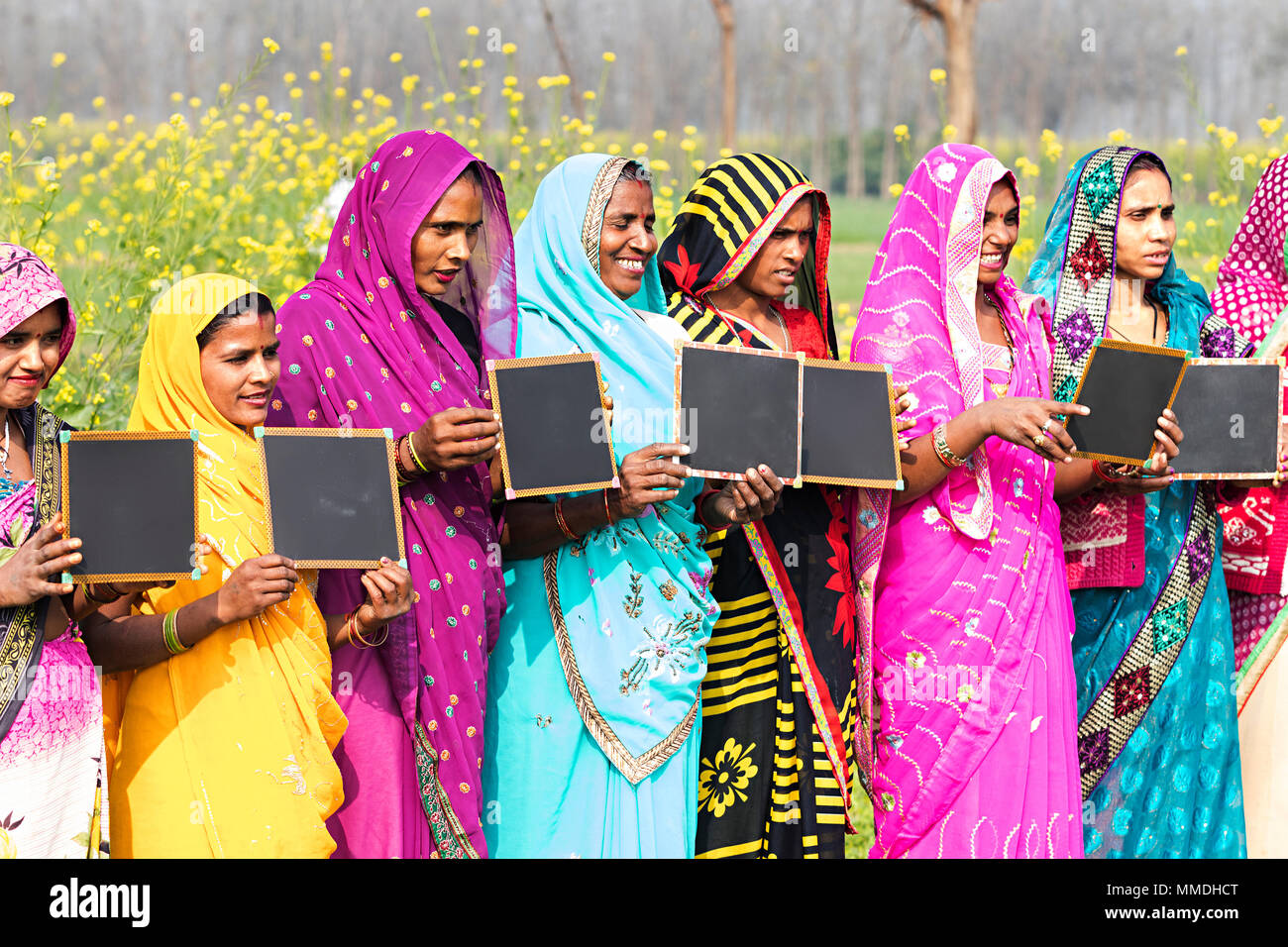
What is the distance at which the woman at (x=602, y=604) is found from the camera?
3.32 meters

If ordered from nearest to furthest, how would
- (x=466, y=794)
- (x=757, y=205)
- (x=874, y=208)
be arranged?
(x=466, y=794) → (x=757, y=205) → (x=874, y=208)

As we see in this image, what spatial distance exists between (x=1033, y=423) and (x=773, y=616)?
874mm

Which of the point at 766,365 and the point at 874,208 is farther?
the point at 874,208

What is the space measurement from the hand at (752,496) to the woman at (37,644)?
4.97ft

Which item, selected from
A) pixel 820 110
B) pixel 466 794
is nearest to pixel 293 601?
pixel 466 794

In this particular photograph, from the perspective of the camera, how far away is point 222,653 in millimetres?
2883

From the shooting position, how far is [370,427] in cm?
297

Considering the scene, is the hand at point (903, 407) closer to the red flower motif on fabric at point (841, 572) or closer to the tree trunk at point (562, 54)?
the red flower motif on fabric at point (841, 572)

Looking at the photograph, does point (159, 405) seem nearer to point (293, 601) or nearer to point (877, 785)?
point (293, 601)

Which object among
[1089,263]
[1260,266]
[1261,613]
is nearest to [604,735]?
[1089,263]

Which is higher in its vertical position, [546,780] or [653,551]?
[653,551]

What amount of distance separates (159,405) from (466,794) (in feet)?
3.88

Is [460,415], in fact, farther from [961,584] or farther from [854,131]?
[854,131]

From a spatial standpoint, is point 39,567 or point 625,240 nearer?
point 39,567
